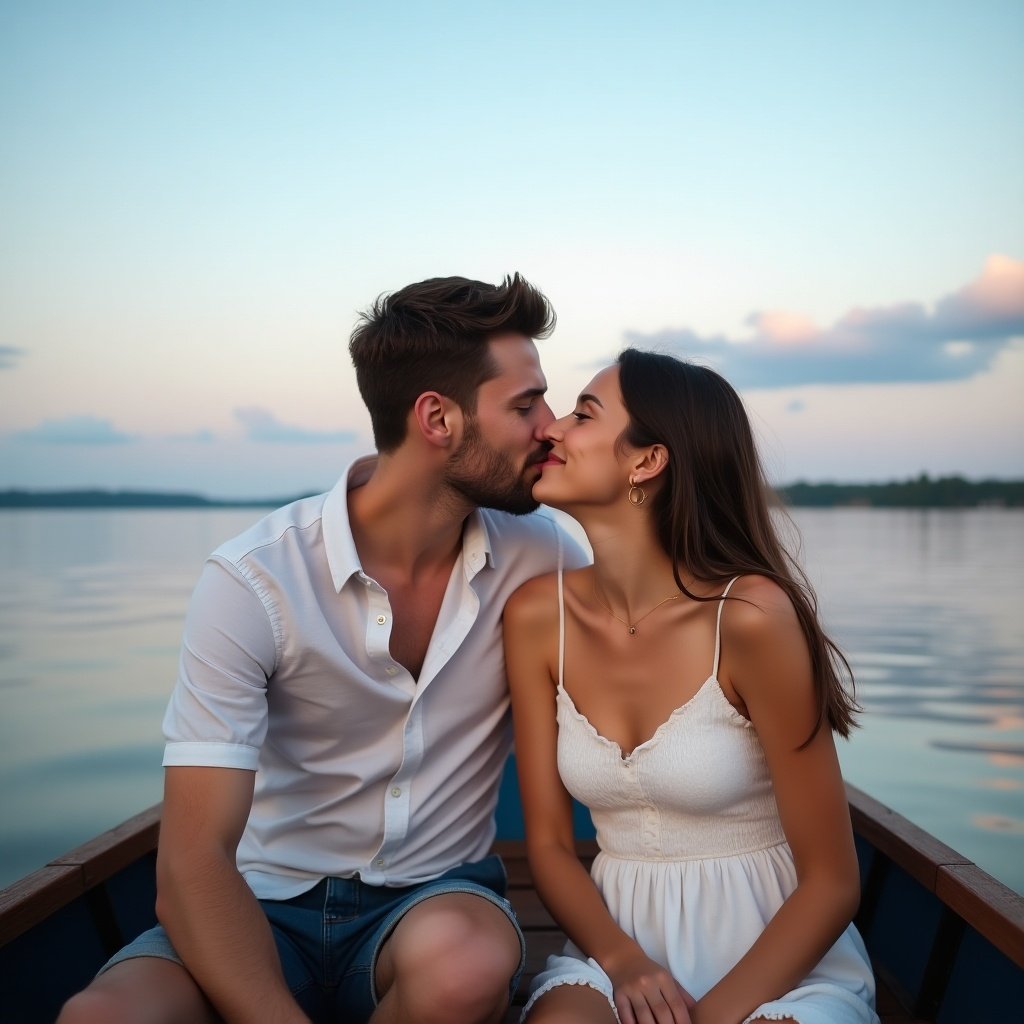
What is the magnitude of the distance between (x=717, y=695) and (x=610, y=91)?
1129 cm

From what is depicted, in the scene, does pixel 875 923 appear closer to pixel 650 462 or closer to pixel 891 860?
pixel 891 860

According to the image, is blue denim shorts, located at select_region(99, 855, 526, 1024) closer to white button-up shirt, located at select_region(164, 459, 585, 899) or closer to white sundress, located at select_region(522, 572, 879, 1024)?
white button-up shirt, located at select_region(164, 459, 585, 899)

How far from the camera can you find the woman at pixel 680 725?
1.90m

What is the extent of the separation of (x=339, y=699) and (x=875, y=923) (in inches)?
59.6

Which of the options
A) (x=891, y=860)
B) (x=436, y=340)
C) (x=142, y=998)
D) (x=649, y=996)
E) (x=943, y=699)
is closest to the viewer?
(x=142, y=998)

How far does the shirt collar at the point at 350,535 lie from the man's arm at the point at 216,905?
0.48 m

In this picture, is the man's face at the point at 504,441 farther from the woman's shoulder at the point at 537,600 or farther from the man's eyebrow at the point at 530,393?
the woman's shoulder at the point at 537,600

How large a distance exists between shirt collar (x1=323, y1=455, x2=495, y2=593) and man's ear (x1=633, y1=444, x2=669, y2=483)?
0.44 m

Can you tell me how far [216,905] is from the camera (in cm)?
178

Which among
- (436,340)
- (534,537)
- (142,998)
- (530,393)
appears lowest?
(142,998)

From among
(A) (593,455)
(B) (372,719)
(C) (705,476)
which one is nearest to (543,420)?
(A) (593,455)

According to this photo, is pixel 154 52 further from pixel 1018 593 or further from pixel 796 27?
pixel 1018 593

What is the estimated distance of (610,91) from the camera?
472 inches

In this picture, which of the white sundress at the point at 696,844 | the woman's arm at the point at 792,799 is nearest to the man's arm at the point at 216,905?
the white sundress at the point at 696,844
